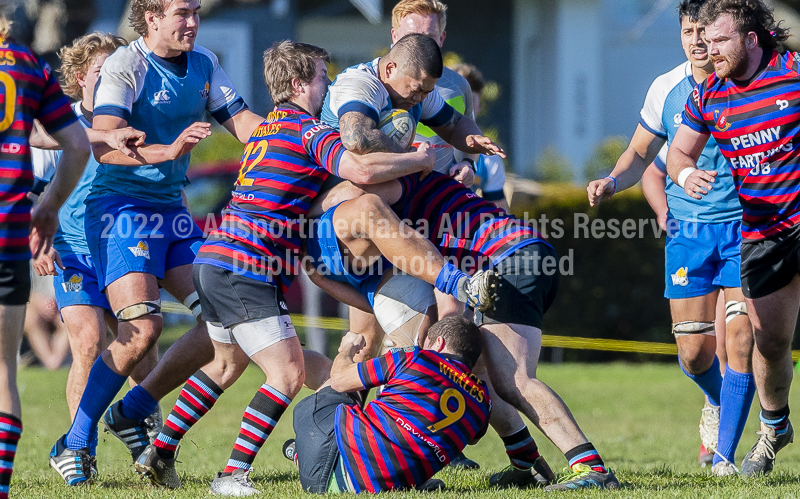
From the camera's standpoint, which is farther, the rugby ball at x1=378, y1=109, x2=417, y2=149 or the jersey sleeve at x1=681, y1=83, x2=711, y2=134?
the jersey sleeve at x1=681, y1=83, x2=711, y2=134

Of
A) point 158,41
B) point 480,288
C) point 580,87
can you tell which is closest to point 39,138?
point 158,41

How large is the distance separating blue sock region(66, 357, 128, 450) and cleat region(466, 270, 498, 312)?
2112mm

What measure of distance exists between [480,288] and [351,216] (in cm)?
71

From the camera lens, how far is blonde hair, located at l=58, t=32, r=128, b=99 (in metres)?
5.53

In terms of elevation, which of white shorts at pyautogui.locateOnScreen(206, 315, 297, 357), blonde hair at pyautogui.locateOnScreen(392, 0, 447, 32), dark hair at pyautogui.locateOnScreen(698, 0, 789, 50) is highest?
blonde hair at pyautogui.locateOnScreen(392, 0, 447, 32)

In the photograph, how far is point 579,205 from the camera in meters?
12.5

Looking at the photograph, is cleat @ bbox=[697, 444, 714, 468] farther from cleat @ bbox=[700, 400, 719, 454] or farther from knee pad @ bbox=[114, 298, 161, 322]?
knee pad @ bbox=[114, 298, 161, 322]

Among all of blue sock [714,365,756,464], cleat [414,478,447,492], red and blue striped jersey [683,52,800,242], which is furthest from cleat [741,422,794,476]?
cleat [414,478,447,492]

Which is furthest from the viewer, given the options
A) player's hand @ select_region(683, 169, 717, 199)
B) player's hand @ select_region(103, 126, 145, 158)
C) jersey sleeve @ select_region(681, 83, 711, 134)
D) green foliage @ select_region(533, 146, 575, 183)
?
green foliage @ select_region(533, 146, 575, 183)

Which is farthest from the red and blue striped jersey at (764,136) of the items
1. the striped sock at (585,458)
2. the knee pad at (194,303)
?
the knee pad at (194,303)

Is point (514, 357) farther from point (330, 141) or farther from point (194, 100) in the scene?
point (194, 100)

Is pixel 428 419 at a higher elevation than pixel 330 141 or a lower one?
lower

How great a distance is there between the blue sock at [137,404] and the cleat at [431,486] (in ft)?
5.22

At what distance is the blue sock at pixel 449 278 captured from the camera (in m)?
4.06
